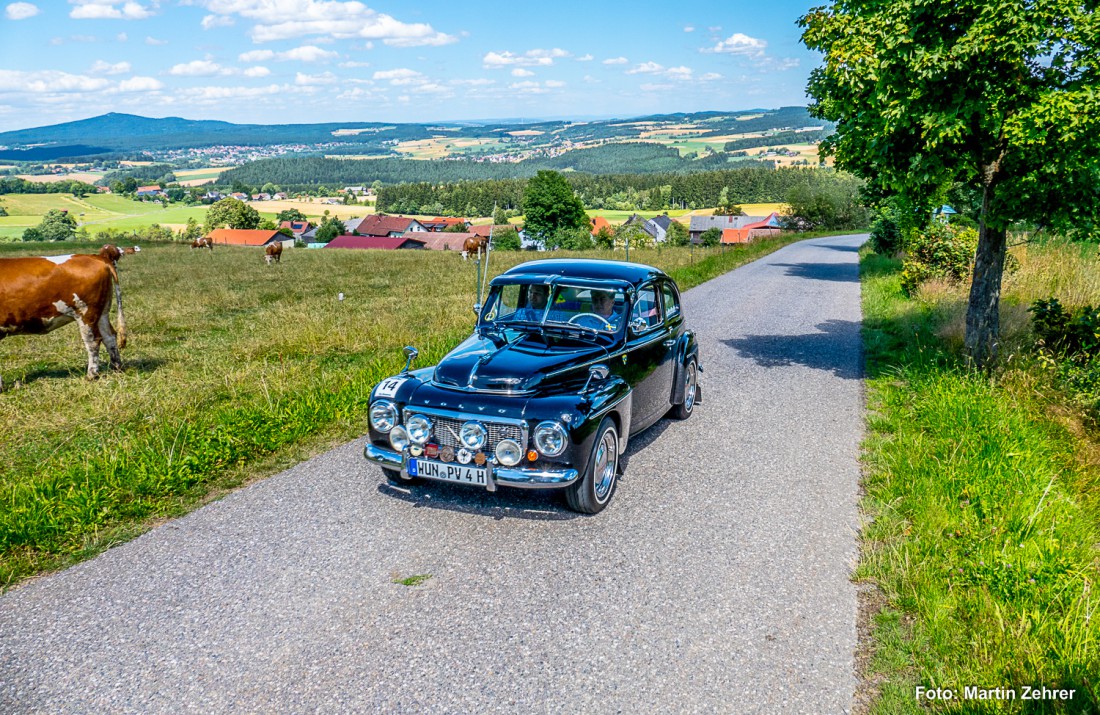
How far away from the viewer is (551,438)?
502cm

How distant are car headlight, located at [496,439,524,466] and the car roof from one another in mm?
2240

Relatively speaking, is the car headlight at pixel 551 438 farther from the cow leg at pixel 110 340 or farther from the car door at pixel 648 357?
the cow leg at pixel 110 340

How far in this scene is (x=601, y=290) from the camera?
654cm

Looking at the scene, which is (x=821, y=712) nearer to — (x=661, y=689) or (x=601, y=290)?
(x=661, y=689)

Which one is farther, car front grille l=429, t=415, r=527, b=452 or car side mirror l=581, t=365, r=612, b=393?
car side mirror l=581, t=365, r=612, b=393

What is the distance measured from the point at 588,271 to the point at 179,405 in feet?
16.9

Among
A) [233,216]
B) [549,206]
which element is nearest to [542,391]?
[549,206]

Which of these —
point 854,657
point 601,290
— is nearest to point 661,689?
point 854,657

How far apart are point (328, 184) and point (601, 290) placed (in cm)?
20226

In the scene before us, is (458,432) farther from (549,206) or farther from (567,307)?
(549,206)

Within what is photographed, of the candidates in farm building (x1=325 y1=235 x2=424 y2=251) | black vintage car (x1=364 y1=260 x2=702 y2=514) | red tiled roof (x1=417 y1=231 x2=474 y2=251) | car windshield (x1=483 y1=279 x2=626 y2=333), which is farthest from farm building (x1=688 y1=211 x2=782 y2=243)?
car windshield (x1=483 y1=279 x2=626 y2=333)

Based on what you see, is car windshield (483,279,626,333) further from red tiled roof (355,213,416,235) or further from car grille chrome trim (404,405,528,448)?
red tiled roof (355,213,416,235)

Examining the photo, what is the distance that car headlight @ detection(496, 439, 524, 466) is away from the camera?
504 cm

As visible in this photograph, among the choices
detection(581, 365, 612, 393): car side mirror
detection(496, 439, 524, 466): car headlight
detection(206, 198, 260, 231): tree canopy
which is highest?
detection(206, 198, 260, 231): tree canopy
